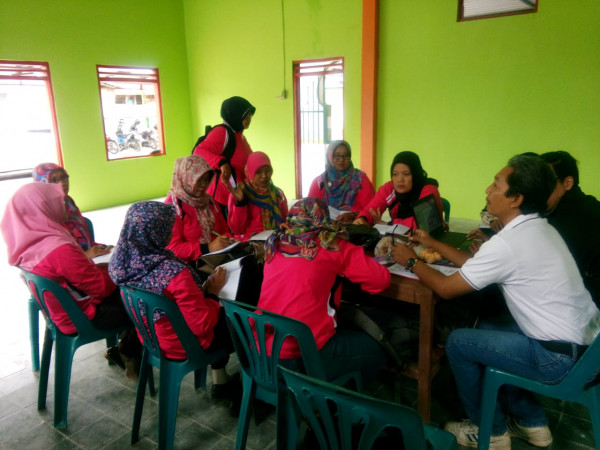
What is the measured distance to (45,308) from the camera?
2.07m

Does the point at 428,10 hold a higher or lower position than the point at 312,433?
higher

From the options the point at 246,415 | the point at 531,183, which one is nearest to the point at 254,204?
the point at 246,415

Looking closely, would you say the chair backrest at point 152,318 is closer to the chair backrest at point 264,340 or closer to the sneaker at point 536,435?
the chair backrest at point 264,340

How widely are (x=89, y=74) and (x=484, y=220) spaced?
6.24 metres

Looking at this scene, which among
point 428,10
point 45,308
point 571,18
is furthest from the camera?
point 428,10

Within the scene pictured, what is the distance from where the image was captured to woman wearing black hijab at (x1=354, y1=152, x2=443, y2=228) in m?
2.89

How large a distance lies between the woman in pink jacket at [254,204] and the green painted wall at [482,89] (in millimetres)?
3525

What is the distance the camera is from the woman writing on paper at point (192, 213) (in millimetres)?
2449

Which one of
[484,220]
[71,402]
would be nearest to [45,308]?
[71,402]

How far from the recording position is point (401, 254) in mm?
1966

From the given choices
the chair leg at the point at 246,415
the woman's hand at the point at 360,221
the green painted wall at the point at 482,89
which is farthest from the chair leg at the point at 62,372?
the green painted wall at the point at 482,89

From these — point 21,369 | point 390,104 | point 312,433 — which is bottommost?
point 21,369

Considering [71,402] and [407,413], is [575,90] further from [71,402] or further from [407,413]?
[71,402]

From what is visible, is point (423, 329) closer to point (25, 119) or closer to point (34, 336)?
point (34, 336)
